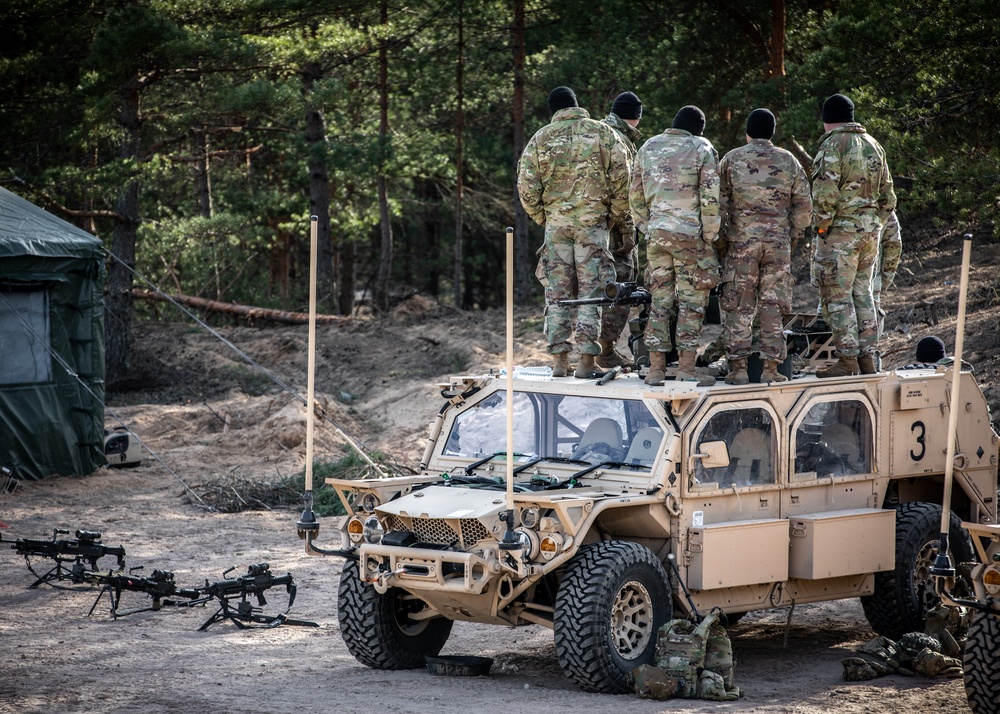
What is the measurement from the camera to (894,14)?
49.6 feet

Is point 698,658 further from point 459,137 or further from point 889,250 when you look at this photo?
point 459,137

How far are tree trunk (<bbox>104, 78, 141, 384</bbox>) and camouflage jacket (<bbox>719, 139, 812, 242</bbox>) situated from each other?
13195 millimetres

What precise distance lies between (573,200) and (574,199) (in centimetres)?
1

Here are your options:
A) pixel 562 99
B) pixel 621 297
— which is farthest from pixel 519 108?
pixel 621 297

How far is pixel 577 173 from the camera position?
32.4 ft

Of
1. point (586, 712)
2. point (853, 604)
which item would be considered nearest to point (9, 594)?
point (586, 712)

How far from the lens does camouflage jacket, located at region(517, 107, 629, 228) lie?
32.3 feet

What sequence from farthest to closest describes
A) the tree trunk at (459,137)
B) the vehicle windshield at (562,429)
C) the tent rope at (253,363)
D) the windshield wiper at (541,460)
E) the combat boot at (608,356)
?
the tree trunk at (459,137) < the tent rope at (253,363) < the combat boot at (608,356) < the windshield wiper at (541,460) < the vehicle windshield at (562,429)

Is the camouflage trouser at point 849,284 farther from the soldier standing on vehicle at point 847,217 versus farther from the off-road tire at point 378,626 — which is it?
the off-road tire at point 378,626

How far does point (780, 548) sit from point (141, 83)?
617 inches

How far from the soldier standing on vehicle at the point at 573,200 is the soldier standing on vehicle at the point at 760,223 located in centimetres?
105

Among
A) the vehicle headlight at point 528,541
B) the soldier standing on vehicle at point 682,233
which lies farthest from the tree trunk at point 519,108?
the vehicle headlight at point 528,541

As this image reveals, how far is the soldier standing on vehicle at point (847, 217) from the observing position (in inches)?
376

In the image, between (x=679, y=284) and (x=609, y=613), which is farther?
(x=679, y=284)
